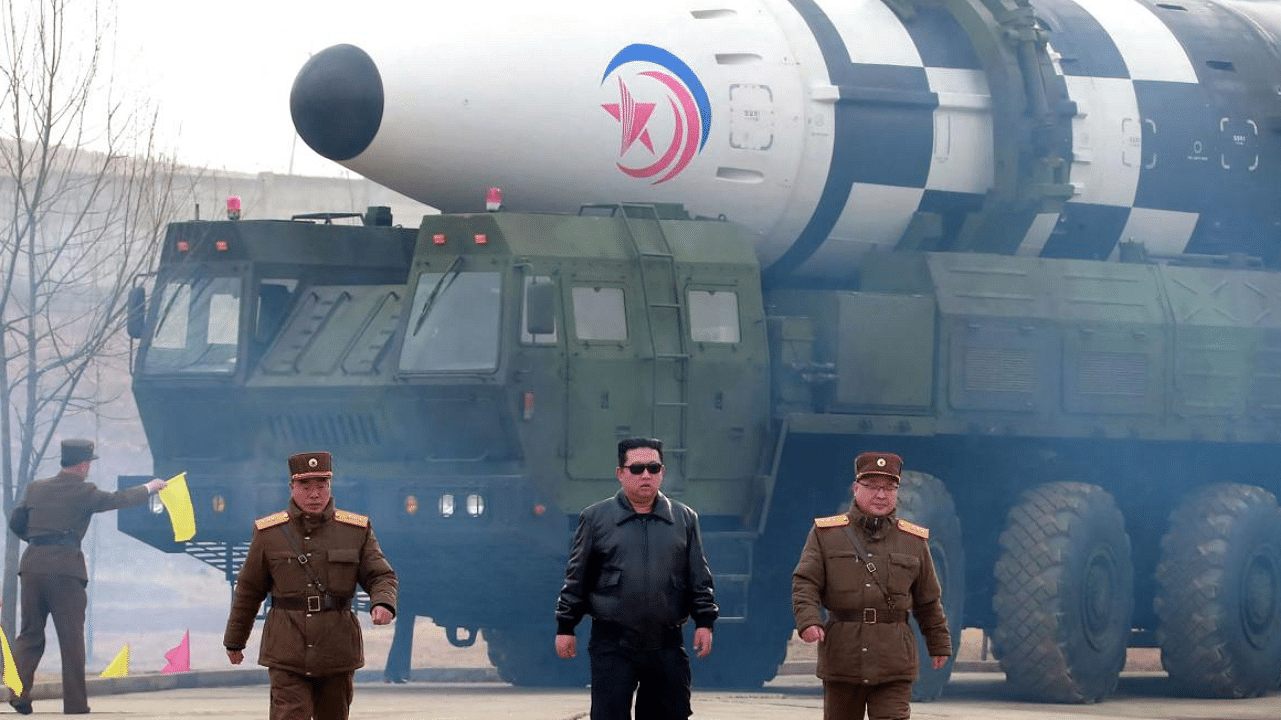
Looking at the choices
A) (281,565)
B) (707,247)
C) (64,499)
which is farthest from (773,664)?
(281,565)

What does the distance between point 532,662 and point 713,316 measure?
4070 millimetres

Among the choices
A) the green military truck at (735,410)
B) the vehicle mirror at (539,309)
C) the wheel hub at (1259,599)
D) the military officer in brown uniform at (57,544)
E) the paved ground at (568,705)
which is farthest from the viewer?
the wheel hub at (1259,599)

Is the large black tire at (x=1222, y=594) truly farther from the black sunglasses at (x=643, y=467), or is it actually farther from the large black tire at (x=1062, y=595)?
the black sunglasses at (x=643, y=467)

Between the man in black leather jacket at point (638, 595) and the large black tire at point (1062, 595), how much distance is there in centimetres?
726

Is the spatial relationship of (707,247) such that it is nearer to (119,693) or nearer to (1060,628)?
(1060,628)

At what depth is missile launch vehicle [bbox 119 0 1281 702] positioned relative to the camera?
50.6ft

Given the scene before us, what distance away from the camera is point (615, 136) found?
16.3 meters

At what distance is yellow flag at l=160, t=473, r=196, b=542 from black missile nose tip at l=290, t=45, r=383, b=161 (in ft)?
7.72

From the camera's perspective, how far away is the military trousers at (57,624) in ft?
47.1

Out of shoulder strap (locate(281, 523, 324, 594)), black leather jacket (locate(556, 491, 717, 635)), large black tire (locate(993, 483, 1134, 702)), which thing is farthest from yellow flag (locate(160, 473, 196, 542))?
black leather jacket (locate(556, 491, 717, 635))

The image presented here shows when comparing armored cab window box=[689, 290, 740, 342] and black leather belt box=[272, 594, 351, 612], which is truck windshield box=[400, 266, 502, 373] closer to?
armored cab window box=[689, 290, 740, 342]

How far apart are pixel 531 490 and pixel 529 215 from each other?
67.0 inches

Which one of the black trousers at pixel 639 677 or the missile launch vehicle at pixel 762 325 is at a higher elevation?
the missile launch vehicle at pixel 762 325

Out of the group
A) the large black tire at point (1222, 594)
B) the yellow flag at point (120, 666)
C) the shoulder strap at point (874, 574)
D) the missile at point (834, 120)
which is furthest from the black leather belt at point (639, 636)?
the yellow flag at point (120, 666)
